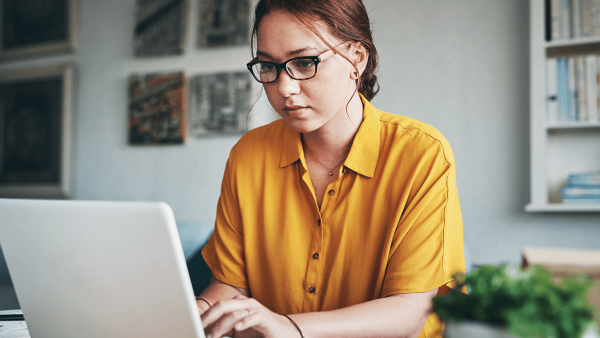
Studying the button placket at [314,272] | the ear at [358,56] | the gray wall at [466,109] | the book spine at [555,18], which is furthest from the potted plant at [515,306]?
the book spine at [555,18]

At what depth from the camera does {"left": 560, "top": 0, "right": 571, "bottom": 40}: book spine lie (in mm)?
1761

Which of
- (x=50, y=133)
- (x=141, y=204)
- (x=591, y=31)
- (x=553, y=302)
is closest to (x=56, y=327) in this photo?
(x=141, y=204)

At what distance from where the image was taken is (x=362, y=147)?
940 mm

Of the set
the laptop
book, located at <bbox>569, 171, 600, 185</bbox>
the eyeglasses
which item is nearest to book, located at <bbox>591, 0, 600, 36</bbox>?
book, located at <bbox>569, 171, 600, 185</bbox>

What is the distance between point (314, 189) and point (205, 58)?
5.34 ft

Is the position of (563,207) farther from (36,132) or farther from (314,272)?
(36,132)

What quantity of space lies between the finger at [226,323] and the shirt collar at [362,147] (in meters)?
0.46

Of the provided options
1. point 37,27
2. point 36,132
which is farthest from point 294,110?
point 37,27

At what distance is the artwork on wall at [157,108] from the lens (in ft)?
7.75

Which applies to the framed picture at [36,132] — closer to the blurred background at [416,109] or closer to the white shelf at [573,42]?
the blurred background at [416,109]

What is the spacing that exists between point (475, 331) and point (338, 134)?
696mm

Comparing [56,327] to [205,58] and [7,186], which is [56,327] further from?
[7,186]

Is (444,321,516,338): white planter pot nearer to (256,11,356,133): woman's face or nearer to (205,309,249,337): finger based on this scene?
(205,309,249,337): finger

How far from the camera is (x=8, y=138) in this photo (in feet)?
8.94
